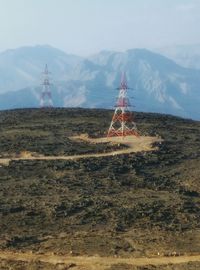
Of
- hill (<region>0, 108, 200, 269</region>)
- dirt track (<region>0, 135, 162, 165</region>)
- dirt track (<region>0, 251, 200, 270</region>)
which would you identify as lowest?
dirt track (<region>0, 251, 200, 270</region>)

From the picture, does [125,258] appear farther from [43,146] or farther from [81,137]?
[81,137]

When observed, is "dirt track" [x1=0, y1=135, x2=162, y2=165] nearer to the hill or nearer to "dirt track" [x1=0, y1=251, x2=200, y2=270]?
the hill

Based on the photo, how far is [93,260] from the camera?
38.5 m

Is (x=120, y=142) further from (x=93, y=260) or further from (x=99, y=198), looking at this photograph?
(x=93, y=260)

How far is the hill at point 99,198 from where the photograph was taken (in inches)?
1666

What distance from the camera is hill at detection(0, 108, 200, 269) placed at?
42312 millimetres

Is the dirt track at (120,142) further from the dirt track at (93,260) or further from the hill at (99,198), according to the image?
the dirt track at (93,260)

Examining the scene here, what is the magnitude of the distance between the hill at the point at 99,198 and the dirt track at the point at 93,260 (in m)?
0.72

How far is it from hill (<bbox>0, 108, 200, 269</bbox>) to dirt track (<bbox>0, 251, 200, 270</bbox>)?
2.35 ft

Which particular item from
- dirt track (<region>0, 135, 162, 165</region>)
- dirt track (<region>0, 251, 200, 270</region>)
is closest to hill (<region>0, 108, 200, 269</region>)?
dirt track (<region>0, 251, 200, 270</region>)

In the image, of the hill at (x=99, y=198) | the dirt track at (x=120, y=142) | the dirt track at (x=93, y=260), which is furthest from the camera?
the dirt track at (x=120, y=142)

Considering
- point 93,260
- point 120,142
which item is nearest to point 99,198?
point 93,260

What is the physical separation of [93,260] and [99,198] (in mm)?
16483

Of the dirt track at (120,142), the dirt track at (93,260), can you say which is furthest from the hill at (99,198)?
the dirt track at (120,142)
